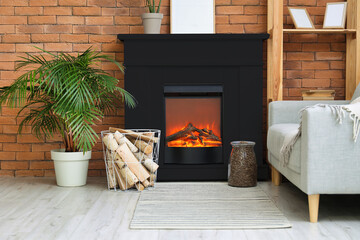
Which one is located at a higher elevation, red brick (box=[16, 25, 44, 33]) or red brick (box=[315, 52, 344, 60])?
red brick (box=[16, 25, 44, 33])

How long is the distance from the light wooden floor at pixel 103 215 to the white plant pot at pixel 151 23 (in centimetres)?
124

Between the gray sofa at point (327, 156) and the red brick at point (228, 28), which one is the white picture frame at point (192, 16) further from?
the gray sofa at point (327, 156)

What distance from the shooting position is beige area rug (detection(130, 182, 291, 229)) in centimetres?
211

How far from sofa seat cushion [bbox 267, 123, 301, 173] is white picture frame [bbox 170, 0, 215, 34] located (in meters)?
1.03

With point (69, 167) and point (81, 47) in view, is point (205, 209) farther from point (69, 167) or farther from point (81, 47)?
point (81, 47)

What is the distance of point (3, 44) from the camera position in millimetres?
3488

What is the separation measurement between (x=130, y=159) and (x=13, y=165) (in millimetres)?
1212

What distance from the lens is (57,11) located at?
3488 millimetres

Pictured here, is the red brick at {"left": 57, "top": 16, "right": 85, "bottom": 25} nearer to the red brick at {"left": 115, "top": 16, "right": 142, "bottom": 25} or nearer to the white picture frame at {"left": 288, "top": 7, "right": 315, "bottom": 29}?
the red brick at {"left": 115, "top": 16, "right": 142, "bottom": 25}

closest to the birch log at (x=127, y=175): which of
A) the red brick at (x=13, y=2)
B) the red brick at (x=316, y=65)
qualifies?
the red brick at (x=13, y=2)

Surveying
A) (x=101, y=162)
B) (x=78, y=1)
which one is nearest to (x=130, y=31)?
(x=78, y=1)

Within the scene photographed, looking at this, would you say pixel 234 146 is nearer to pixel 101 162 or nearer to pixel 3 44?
pixel 101 162

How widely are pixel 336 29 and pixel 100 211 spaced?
2300 mm

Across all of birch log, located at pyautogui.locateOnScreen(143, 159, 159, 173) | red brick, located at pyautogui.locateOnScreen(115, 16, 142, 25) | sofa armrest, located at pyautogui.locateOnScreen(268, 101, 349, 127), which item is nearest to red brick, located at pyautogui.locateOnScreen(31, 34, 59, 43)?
red brick, located at pyautogui.locateOnScreen(115, 16, 142, 25)
